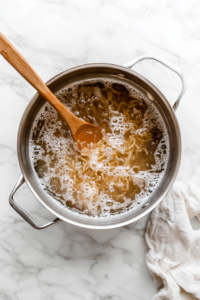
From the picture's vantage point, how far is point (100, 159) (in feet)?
5.16

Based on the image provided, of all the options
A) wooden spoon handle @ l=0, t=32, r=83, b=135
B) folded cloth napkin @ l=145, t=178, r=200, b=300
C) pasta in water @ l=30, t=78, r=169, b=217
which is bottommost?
folded cloth napkin @ l=145, t=178, r=200, b=300

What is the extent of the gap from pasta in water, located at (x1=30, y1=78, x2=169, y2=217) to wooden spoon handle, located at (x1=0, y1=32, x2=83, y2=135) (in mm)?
116

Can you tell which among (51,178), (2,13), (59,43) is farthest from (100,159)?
(2,13)

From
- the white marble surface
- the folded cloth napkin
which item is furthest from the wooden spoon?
the folded cloth napkin

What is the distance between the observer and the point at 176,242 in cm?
166

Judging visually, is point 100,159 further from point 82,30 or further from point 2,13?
point 2,13

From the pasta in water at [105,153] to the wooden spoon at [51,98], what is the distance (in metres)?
0.04

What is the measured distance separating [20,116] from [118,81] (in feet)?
1.92

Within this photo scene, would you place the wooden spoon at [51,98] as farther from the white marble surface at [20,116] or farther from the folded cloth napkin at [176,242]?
the folded cloth napkin at [176,242]

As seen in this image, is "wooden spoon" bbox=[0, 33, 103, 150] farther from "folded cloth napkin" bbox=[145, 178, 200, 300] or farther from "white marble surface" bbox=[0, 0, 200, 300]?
"folded cloth napkin" bbox=[145, 178, 200, 300]

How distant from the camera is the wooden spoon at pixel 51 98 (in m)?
1.27

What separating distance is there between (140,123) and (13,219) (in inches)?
35.1

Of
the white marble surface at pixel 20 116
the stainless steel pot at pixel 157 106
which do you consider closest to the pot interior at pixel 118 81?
the stainless steel pot at pixel 157 106

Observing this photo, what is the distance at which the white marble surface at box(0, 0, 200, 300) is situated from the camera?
1691mm
